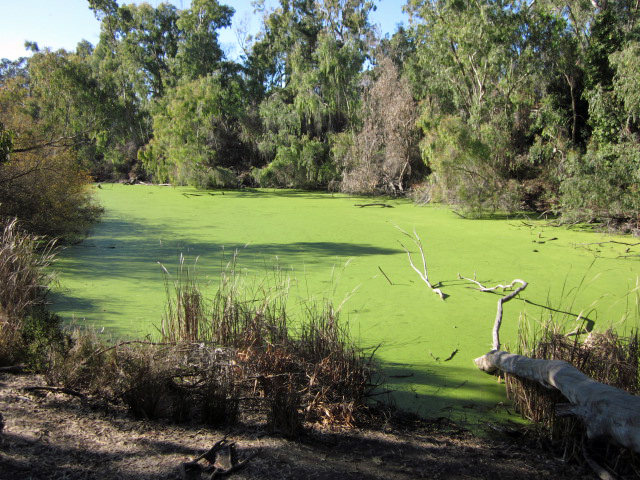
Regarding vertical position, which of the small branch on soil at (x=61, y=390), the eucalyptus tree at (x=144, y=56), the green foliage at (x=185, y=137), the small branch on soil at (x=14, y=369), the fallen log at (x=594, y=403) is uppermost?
the eucalyptus tree at (x=144, y=56)

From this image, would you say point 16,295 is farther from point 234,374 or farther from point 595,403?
point 595,403

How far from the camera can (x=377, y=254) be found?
7.03m

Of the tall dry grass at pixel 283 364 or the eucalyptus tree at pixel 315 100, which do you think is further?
the eucalyptus tree at pixel 315 100

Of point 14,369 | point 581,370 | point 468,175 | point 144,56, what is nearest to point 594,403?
point 581,370

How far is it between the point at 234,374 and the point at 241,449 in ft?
2.08

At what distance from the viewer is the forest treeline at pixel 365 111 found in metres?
8.80

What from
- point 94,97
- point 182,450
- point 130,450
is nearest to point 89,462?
point 130,450

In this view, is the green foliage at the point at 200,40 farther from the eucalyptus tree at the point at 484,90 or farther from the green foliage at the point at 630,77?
the green foliage at the point at 630,77

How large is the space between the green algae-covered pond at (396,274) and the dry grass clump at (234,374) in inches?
19.6

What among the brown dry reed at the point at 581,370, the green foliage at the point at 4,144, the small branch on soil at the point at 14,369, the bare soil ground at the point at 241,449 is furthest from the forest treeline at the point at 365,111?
the brown dry reed at the point at 581,370

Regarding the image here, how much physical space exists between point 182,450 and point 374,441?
2.83 feet

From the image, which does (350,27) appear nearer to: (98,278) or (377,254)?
(377,254)

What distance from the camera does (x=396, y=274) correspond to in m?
5.96

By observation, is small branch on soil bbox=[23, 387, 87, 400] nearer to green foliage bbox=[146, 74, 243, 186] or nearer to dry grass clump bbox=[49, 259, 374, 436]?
dry grass clump bbox=[49, 259, 374, 436]
